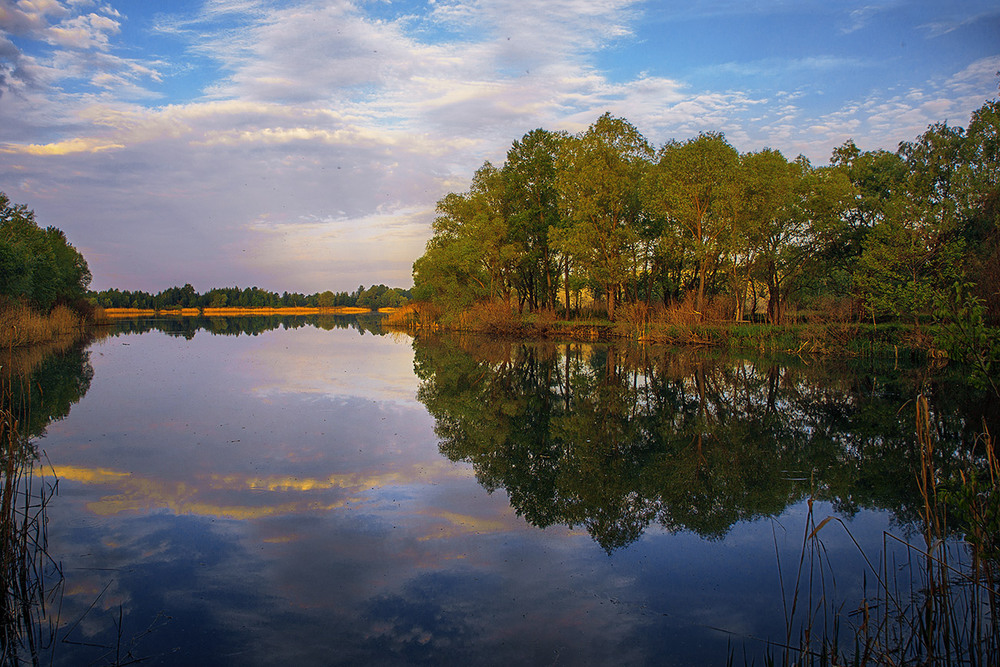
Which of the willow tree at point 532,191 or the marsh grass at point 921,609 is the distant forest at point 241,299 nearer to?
the willow tree at point 532,191

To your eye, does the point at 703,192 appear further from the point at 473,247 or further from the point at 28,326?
the point at 28,326

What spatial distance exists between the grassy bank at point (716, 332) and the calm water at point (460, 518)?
401 inches

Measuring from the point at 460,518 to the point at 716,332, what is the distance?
26.0 meters

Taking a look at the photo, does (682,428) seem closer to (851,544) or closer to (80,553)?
(851,544)

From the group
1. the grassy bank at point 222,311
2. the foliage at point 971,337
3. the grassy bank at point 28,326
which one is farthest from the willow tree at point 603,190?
the grassy bank at point 222,311

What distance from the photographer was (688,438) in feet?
36.6

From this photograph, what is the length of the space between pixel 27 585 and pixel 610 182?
3544 cm

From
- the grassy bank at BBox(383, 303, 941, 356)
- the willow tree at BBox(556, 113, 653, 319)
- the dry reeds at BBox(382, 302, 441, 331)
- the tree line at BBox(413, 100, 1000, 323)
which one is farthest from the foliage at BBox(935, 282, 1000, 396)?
the dry reeds at BBox(382, 302, 441, 331)

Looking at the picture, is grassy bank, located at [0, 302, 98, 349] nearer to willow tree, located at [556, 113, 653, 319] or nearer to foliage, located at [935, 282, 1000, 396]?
foliage, located at [935, 282, 1000, 396]

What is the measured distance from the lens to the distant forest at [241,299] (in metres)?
118

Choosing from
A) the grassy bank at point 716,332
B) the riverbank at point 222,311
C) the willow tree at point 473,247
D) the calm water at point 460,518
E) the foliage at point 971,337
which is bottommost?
the calm water at point 460,518

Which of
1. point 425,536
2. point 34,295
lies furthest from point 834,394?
point 34,295

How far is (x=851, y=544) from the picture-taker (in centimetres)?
640

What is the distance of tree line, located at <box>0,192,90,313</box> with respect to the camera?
31.0 metres
